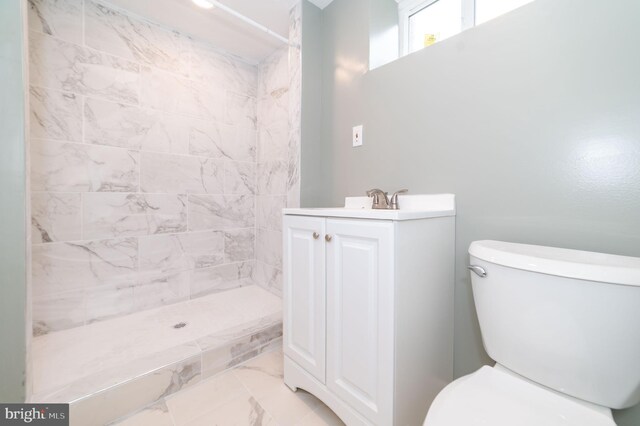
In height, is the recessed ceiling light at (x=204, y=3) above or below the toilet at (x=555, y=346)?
above

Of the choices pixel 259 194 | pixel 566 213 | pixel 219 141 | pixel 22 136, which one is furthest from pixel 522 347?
pixel 219 141

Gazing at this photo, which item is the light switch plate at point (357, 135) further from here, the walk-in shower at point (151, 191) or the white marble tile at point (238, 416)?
the white marble tile at point (238, 416)

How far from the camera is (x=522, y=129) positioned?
2.93 ft

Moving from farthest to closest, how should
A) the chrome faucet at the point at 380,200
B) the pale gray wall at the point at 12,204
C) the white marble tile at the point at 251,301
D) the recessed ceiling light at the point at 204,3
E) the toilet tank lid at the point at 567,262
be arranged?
the white marble tile at the point at 251,301, the recessed ceiling light at the point at 204,3, the chrome faucet at the point at 380,200, the pale gray wall at the point at 12,204, the toilet tank lid at the point at 567,262

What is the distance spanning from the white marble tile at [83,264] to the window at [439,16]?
7.01 ft

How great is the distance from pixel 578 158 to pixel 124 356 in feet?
6.58

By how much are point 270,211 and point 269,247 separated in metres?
0.30

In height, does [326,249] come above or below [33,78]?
below

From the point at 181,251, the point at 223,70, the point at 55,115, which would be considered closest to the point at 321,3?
the point at 223,70

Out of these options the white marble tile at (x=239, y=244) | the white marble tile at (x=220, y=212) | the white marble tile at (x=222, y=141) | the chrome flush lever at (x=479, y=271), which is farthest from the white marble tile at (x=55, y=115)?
the chrome flush lever at (x=479, y=271)

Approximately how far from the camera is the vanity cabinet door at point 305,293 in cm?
99

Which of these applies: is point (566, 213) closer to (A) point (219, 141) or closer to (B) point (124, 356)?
(B) point (124, 356)

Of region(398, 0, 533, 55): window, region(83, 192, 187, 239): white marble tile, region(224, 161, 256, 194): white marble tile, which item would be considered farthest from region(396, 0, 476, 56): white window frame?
region(83, 192, 187, 239): white marble tile

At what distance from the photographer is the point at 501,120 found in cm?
94
